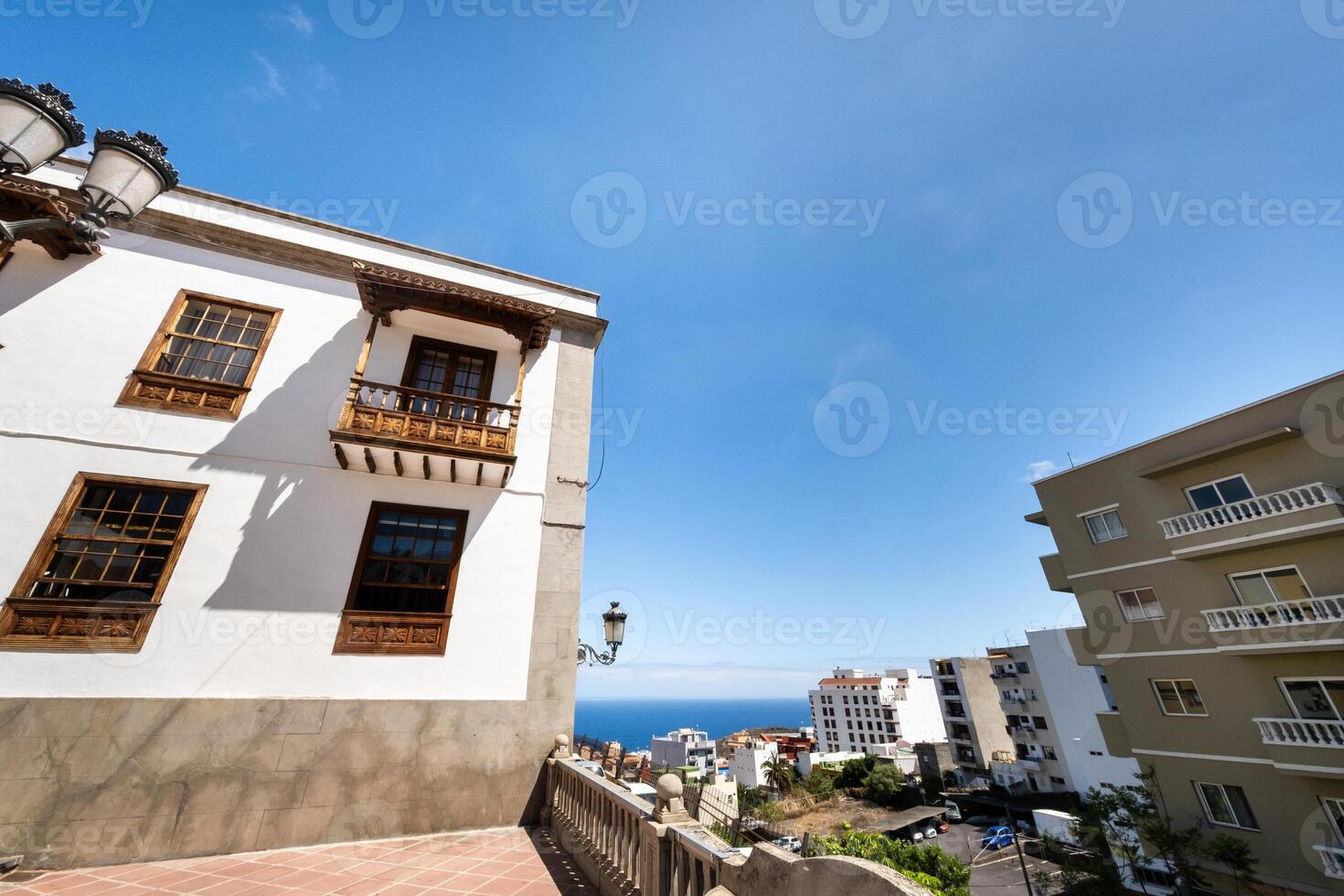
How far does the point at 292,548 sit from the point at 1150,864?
2861 cm

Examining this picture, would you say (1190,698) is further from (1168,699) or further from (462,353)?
(462,353)

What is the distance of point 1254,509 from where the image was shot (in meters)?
13.1

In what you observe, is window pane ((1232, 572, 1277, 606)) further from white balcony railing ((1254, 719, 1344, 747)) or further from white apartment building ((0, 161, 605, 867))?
white apartment building ((0, 161, 605, 867))

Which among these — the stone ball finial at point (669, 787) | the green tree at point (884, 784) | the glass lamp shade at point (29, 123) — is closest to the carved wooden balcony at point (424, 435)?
the glass lamp shade at point (29, 123)

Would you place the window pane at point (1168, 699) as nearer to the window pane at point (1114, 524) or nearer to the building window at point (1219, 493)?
the window pane at point (1114, 524)

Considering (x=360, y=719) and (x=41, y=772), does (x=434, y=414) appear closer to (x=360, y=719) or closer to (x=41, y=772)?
(x=360, y=719)

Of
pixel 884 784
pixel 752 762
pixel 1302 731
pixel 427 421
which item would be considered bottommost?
pixel 752 762

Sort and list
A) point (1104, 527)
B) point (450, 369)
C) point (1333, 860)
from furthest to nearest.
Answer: point (1104, 527), point (1333, 860), point (450, 369)

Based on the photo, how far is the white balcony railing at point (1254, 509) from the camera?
476 inches

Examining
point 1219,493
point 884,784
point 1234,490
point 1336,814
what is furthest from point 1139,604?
point 884,784

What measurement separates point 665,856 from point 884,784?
55033mm

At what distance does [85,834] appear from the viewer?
17.4ft

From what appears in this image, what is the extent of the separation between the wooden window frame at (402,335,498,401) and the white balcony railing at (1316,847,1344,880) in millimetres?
22115

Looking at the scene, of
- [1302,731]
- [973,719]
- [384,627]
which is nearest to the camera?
[384,627]
